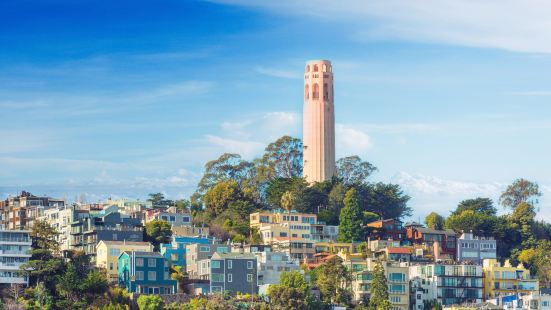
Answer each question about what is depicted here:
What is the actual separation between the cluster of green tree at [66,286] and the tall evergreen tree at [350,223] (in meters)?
29.4

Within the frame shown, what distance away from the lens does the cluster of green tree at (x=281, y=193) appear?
440 feet

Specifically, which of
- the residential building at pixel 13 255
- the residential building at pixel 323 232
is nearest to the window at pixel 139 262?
the residential building at pixel 13 255

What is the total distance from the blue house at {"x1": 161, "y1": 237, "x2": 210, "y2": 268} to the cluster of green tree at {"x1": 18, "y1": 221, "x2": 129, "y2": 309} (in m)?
10.1

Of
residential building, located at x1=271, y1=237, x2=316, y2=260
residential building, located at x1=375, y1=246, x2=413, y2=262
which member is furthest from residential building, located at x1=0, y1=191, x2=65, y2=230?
residential building, located at x1=375, y1=246, x2=413, y2=262

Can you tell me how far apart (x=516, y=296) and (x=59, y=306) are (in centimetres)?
3837

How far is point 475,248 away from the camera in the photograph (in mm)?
130625

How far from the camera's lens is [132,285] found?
10819 centimetres

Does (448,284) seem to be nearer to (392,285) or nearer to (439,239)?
(392,285)

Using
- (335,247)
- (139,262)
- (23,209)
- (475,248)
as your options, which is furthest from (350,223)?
(23,209)

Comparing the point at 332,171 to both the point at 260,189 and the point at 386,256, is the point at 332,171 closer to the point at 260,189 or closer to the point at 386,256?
the point at 260,189

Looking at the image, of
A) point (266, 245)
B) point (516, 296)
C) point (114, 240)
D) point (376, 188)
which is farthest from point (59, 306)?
point (376, 188)

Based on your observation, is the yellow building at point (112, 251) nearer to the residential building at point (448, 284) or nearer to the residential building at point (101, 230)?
the residential building at point (101, 230)

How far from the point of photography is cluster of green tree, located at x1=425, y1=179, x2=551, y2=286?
128375mm

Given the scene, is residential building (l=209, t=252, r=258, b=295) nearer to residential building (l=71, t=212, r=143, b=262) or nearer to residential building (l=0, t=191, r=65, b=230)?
residential building (l=71, t=212, r=143, b=262)
